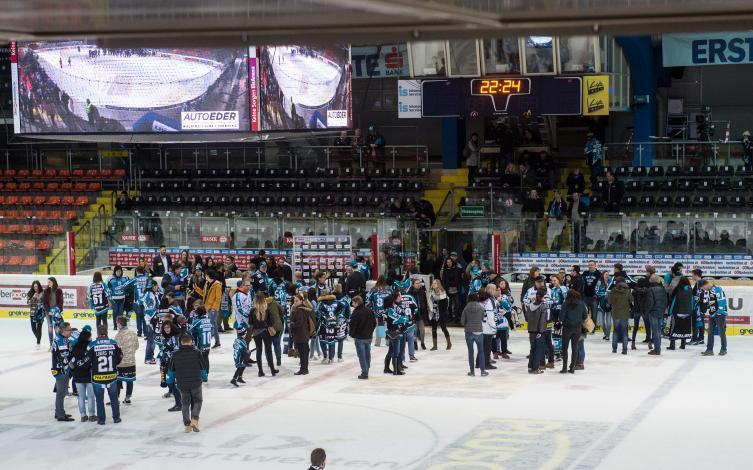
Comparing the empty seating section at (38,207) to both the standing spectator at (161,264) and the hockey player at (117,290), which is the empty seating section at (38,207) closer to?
the standing spectator at (161,264)

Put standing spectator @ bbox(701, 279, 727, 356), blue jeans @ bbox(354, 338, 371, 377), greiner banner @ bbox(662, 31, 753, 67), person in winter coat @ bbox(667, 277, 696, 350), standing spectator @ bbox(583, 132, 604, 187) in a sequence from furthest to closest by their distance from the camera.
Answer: standing spectator @ bbox(583, 132, 604, 187) → greiner banner @ bbox(662, 31, 753, 67) → person in winter coat @ bbox(667, 277, 696, 350) → standing spectator @ bbox(701, 279, 727, 356) → blue jeans @ bbox(354, 338, 371, 377)

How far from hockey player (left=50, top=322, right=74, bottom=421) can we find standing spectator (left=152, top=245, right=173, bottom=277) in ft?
37.2

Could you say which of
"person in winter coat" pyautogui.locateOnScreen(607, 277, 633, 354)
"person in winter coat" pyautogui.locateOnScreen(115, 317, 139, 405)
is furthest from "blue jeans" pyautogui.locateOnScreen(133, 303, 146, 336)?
"person in winter coat" pyautogui.locateOnScreen(607, 277, 633, 354)

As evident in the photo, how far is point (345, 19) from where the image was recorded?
10.6 metres

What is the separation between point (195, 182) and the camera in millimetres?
37062

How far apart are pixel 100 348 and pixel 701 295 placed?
11.1 metres

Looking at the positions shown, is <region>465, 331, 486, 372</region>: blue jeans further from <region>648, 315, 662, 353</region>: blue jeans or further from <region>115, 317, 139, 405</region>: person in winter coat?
<region>115, 317, 139, 405</region>: person in winter coat

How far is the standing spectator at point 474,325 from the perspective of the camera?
A: 64.9 feet

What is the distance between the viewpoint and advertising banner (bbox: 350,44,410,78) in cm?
3575

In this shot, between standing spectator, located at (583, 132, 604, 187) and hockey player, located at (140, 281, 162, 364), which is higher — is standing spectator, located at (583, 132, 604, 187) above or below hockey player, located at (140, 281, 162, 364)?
above

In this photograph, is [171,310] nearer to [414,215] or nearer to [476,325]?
[476,325]

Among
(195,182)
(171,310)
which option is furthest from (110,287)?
(195,182)

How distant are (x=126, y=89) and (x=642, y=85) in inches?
557

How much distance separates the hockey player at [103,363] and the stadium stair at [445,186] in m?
18.0
